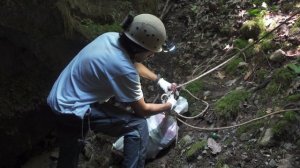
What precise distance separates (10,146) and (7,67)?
929mm

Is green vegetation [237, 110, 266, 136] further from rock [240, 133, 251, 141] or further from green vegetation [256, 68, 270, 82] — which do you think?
green vegetation [256, 68, 270, 82]

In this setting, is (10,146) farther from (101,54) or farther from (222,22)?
(222,22)

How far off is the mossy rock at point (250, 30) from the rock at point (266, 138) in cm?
189

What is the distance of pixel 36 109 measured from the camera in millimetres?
4863

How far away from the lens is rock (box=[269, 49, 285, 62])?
4.72 m

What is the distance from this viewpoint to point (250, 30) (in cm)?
546

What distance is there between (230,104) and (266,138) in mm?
665

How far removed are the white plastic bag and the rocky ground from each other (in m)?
0.12

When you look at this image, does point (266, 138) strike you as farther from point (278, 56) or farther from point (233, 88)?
point (278, 56)

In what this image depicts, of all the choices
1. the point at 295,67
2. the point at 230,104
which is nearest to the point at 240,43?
the point at 295,67

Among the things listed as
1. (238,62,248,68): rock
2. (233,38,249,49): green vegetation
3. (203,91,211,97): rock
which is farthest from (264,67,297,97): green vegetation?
(233,38,249,49): green vegetation

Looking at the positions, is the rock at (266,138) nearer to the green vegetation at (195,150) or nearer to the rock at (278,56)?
the green vegetation at (195,150)

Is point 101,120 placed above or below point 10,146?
above

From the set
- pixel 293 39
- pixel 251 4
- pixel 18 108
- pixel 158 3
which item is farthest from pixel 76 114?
pixel 158 3
